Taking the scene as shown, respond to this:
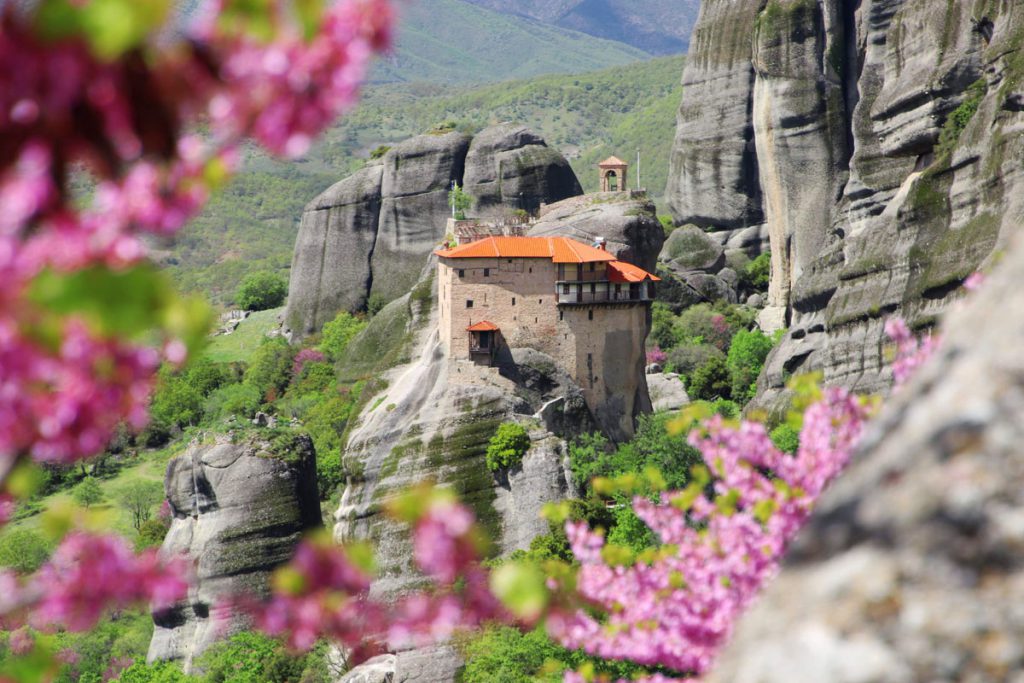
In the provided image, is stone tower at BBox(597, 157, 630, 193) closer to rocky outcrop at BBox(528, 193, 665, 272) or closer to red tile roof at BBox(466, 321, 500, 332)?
rocky outcrop at BBox(528, 193, 665, 272)

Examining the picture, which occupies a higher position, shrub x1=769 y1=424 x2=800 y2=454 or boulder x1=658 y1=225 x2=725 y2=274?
boulder x1=658 y1=225 x2=725 y2=274

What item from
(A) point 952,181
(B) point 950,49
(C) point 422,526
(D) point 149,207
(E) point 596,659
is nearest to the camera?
(D) point 149,207

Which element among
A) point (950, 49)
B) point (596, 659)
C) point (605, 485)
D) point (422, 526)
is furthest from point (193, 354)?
point (950, 49)

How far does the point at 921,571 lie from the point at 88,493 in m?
71.4

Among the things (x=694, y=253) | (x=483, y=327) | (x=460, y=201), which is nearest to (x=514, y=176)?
(x=460, y=201)

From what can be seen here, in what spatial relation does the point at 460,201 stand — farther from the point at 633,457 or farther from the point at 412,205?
the point at 633,457

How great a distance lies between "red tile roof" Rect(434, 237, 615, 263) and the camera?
176 ft

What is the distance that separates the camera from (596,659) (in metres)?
Answer: 37.1

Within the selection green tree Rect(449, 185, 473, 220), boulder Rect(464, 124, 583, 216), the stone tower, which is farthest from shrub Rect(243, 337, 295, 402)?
the stone tower

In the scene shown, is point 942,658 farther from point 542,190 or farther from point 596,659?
point 542,190

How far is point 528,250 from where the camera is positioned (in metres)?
54.6

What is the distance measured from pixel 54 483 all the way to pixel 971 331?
76520 mm

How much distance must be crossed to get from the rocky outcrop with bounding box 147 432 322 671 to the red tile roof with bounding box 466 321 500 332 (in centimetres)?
802

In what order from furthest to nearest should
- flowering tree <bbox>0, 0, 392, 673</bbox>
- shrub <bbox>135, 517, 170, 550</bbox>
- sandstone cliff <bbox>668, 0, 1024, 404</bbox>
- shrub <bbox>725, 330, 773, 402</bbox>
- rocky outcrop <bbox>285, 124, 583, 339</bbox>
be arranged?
rocky outcrop <bbox>285, 124, 583, 339</bbox>
shrub <bbox>725, 330, 773, 402</bbox>
shrub <bbox>135, 517, 170, 550</bbox>
sandstone cliff <bbox>668, 0, 1024, 404</bbox>
flowering tree <bbox>0, 0, 392, 673</bbox>
